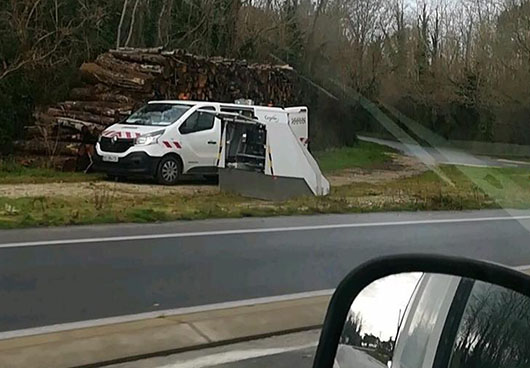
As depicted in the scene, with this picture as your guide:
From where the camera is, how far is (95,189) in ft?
50.2

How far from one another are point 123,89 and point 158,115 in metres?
3.03

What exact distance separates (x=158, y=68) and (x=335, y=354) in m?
19.0

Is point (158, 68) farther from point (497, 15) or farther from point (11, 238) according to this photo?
point (11, 238)

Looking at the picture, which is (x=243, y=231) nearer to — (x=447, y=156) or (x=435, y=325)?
(x=435, y=325)

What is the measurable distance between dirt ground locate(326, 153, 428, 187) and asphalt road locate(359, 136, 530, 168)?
11.0 inches

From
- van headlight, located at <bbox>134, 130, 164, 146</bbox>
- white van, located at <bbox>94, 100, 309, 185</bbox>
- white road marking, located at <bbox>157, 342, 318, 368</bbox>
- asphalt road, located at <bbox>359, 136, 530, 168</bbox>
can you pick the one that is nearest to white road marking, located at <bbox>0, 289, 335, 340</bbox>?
white road marking, located at <bbox>157, 342, 318, 368</bbox>

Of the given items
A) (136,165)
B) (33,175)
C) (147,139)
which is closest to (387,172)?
(147,139)

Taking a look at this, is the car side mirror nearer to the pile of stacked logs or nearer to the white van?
the white van

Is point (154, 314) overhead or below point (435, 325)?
below

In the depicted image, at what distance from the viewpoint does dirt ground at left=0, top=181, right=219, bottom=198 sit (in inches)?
565

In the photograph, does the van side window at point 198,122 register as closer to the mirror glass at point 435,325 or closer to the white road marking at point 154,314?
the white road marking at point 154,314

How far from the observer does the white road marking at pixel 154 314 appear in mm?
6047

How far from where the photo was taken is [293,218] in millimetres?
13039

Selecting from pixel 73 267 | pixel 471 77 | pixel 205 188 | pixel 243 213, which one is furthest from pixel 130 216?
pixel 471 77
